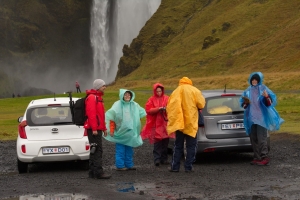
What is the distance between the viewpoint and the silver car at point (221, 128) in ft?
41.1

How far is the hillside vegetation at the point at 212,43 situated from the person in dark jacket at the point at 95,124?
4852 centimetres

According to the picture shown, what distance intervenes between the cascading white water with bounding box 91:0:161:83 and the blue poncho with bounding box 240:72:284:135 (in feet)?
310

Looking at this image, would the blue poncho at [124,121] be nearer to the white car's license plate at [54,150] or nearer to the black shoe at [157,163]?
the black shoe at [157,163]

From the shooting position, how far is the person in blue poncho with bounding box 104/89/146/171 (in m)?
12.2

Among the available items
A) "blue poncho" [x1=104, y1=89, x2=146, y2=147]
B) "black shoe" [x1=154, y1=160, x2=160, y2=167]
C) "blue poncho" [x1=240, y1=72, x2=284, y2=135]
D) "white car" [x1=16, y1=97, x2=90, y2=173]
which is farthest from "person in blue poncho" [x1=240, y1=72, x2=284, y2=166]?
"white car" [x1=16, y1=97, x2=90, y2=173]

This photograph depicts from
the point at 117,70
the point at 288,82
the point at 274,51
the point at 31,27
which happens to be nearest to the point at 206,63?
the point at 274,51

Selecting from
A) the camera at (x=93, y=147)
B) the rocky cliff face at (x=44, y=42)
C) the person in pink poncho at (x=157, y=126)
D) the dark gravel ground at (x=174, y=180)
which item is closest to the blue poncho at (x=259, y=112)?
the dark gravel ground at (x=174, y=180)

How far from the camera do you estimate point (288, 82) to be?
1923 inches

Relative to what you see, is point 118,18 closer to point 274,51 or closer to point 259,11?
point 259,11

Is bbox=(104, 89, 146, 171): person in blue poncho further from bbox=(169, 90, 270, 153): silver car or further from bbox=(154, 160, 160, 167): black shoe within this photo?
bbox=(169, 90, 270, 153): silver car

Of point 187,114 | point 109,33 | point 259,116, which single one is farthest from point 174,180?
point 109,33

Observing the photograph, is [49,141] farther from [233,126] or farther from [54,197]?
[233,126]

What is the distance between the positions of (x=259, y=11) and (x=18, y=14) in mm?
49174

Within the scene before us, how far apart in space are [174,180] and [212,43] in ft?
272
